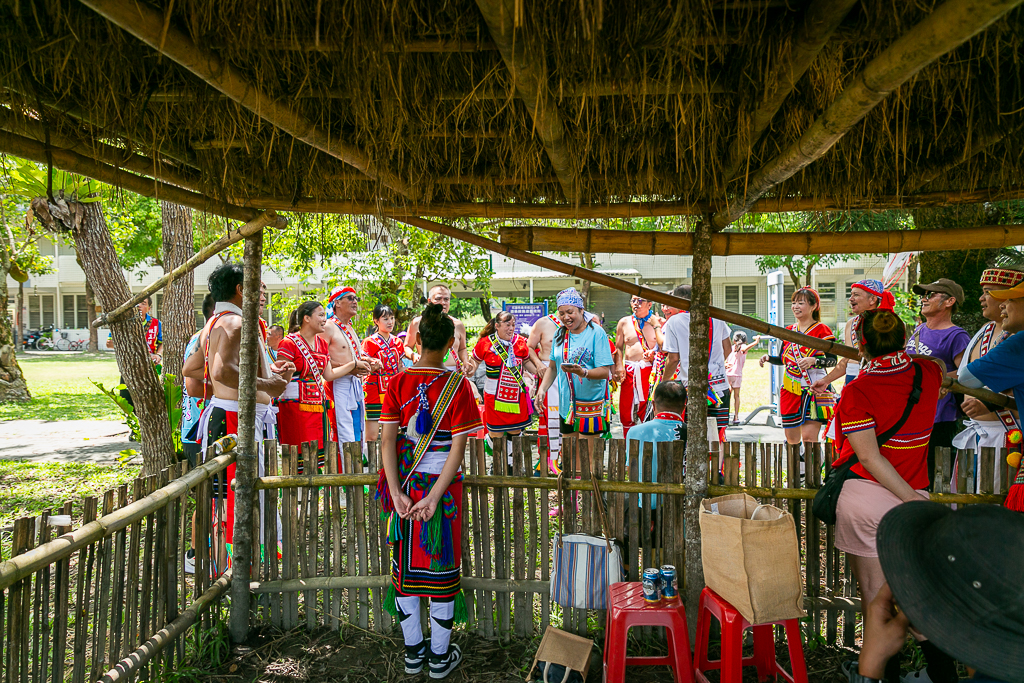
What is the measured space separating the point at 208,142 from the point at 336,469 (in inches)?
71.0

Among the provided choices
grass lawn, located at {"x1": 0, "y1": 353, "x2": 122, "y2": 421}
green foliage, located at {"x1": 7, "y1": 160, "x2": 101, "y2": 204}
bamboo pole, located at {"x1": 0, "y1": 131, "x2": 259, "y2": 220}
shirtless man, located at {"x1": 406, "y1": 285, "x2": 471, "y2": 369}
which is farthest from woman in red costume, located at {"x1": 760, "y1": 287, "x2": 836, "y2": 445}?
grass lawn, located at {"x1": 0, "y1": 353, "x2": 122, "y2": 421}

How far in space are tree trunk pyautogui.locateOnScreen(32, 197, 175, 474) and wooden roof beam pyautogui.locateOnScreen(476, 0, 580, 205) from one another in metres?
4.79

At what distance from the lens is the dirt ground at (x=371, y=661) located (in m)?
3.16

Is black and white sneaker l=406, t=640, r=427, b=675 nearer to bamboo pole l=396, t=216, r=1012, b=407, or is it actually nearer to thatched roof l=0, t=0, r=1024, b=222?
bamboo pole l=396, t=216, r=1012, b=407

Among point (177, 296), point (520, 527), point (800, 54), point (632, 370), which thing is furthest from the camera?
point (632, 370)

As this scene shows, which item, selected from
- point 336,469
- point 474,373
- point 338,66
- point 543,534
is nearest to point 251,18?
point 338,66

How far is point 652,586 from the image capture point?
2.90 meters

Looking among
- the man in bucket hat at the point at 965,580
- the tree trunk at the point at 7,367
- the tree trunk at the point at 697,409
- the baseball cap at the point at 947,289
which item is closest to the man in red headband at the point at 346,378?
the tree trunk at the point at 697,409

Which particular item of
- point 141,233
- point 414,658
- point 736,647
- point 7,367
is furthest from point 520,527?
point 141,233

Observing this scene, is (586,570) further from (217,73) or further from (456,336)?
(456,336)

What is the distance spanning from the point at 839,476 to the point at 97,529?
10.2ft

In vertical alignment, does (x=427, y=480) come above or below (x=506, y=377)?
below

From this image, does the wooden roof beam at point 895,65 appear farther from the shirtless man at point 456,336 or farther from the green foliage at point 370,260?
the green foliage at point 370,260

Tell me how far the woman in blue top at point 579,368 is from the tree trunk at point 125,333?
3.71 meters
